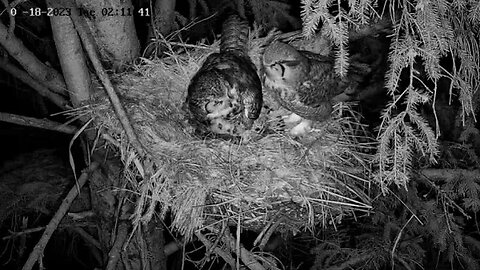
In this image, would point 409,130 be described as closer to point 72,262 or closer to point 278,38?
point 278,38

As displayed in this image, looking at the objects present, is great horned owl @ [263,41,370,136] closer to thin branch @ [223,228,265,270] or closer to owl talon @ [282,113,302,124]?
owl talon @ [282,113,302,124]

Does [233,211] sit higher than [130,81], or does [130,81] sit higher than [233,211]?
[130,81]

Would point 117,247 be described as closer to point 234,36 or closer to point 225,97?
point 225,97

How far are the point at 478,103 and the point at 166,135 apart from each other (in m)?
1.55

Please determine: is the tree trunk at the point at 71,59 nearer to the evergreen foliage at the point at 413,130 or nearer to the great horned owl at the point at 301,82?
the great horned owl at the point at 301,82

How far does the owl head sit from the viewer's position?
91.1 inches

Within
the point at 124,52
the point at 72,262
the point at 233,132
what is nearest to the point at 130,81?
the point at 124,52

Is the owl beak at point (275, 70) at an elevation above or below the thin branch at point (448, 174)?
above

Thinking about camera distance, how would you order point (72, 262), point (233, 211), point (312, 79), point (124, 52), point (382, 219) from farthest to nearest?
point (72, 262) → point (382, 219) → point (124, 52) → point (312, 79) → point (233, 211)

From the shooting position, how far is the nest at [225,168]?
215 cm

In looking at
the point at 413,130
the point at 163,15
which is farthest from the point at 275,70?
the point at 163,15

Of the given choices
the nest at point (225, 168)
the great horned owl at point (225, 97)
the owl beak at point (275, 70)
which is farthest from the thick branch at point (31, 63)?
the owl beak at point (275, 70)

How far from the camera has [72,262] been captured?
4590mm

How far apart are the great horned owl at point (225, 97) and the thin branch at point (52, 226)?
570 mm
